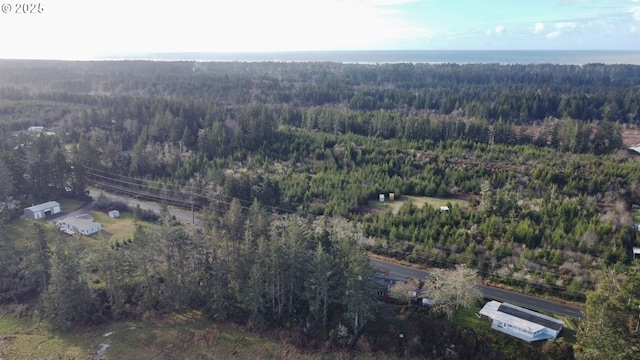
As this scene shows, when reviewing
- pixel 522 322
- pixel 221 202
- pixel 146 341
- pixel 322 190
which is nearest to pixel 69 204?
pixel 221 202

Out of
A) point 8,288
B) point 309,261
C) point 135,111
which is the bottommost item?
point 8,288

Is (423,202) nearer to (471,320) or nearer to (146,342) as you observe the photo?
(471,320)

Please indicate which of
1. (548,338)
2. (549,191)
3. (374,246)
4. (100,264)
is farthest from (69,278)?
(549,191)

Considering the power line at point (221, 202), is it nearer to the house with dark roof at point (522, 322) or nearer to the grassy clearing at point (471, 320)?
the house with dark roof at point (522, 322)

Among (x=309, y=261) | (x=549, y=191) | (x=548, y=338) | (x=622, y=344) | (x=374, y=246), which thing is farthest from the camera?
(x=549, y=191)

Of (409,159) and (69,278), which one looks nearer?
(69,278)

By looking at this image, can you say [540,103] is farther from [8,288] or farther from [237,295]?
[8,288]
